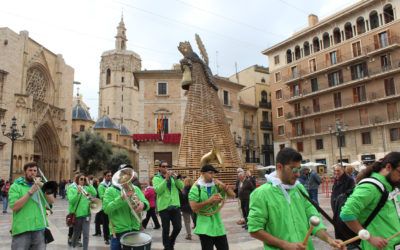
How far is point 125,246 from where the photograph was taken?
15.0 ft

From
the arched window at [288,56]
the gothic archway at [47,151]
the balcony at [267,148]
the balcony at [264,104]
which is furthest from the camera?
the balcony at [264,104]

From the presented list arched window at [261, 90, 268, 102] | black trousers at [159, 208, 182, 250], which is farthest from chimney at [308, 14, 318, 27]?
black trousers at [159, 208, 182, 250]

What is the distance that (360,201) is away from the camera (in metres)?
3.19

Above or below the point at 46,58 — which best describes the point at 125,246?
below

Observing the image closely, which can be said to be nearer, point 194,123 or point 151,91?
point 194,123

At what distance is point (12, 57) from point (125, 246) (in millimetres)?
37959

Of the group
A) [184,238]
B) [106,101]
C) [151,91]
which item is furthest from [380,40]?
[106,101]

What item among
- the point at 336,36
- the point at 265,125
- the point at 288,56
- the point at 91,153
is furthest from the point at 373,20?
the point at 91,153

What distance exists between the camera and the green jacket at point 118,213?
5219 millimetres

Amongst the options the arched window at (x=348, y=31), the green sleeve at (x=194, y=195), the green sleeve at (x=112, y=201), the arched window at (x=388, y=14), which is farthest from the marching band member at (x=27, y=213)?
the arched window at (x=348, y=31)

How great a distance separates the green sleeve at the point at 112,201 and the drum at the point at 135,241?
52cm

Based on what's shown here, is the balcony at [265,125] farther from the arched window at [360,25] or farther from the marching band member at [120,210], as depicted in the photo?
the marching band member at [120,210]

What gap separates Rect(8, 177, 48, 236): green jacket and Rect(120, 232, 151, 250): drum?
132cm

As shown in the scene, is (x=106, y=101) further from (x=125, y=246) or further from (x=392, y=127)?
(x=125, y=246)
